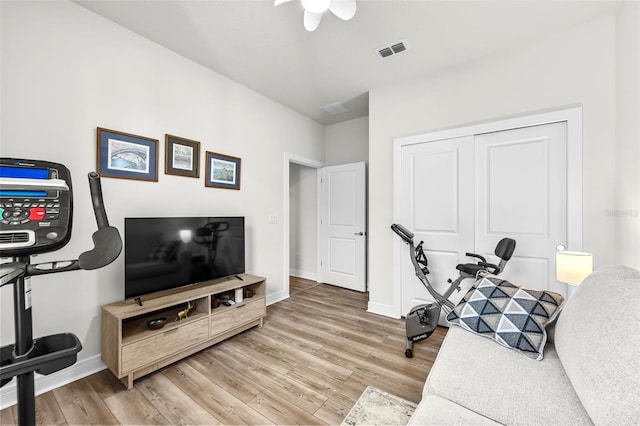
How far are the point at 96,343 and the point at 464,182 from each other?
3.48 meters

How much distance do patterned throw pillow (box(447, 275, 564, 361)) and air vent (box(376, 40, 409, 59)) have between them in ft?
6.89

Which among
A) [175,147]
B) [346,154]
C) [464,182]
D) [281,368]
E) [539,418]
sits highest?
[346,154]

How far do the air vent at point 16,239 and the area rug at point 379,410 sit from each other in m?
1.66

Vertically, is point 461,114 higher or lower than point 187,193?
higher

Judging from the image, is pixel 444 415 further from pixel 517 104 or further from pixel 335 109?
pixel 335 109

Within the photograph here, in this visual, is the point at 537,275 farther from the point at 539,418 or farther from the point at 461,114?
the point at 539,418

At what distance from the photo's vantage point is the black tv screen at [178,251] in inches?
79.7

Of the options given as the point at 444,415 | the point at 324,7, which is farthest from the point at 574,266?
the point at 324,7

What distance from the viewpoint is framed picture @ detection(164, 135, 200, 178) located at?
2.44m

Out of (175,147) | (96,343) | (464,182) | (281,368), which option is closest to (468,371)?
(281,368)

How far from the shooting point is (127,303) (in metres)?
2.00

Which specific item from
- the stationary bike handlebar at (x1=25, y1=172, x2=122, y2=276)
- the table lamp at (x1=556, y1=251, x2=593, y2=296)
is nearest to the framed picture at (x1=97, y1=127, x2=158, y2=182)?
the stationary bike handlebar at (x1=25, y1=172, x2=122, y2=276)

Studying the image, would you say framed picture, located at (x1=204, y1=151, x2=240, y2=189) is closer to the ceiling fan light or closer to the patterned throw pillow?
the ceiling fan light

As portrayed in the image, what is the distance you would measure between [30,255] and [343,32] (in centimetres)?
243
